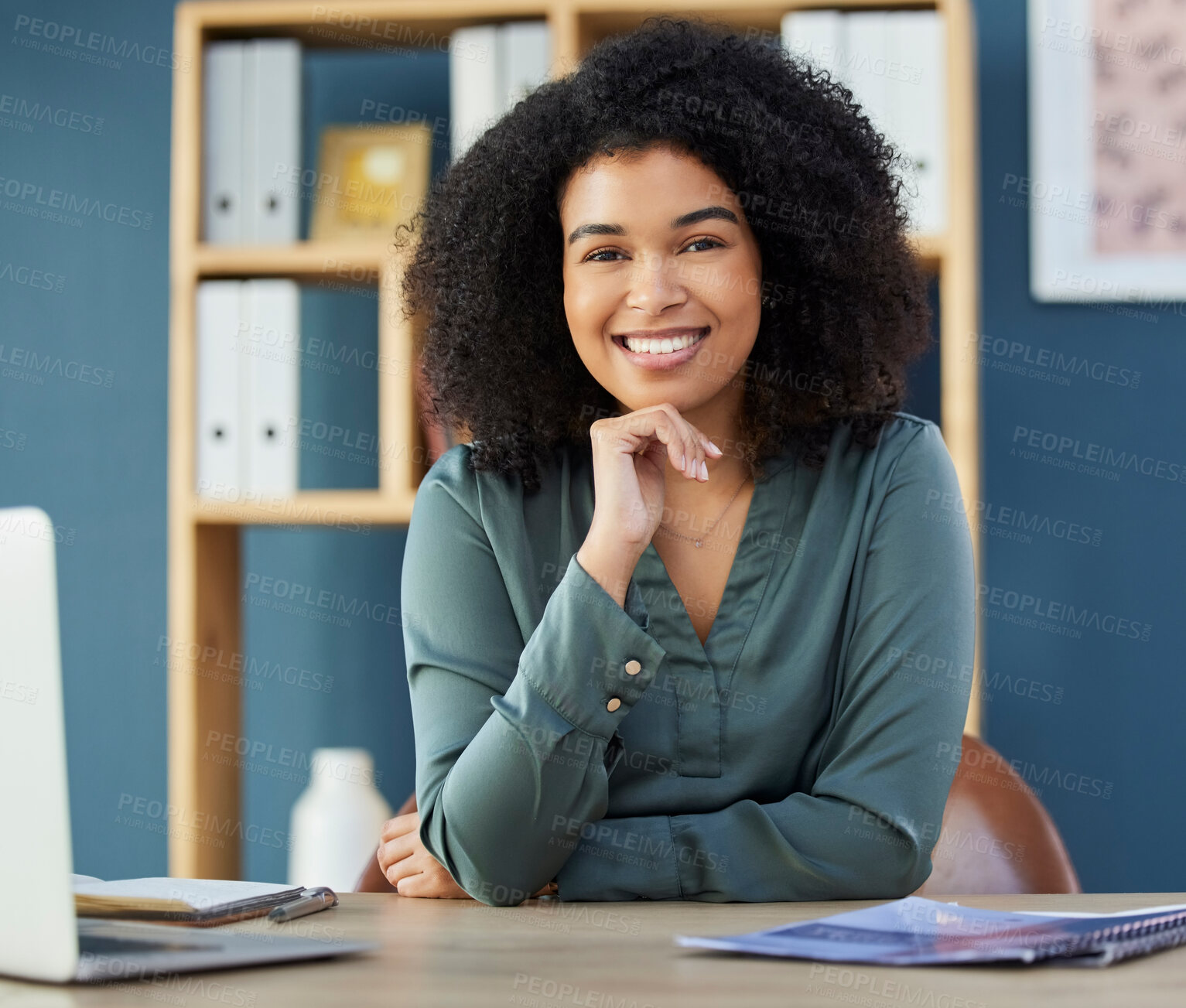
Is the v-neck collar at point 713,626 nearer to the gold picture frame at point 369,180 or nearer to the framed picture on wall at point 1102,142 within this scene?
the gold picture frame at point 369,180

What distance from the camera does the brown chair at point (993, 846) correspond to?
1429 mm

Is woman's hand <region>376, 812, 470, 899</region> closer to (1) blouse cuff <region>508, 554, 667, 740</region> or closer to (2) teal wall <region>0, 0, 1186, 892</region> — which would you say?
(1) blouse cuff <region>508, 554, 667, 740</region>

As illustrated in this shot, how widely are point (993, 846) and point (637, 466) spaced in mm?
605

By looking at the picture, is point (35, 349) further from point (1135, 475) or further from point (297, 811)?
point (1135, 475)

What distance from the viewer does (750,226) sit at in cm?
148

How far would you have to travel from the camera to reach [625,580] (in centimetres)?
126

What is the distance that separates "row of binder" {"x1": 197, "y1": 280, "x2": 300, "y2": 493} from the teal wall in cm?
29

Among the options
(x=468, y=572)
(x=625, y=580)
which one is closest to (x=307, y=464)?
(x=468, y=572)

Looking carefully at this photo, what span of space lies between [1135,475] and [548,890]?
68.0 inches

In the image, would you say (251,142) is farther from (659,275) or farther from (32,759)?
(32,759)

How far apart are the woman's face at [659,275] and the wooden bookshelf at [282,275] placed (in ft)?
2.91

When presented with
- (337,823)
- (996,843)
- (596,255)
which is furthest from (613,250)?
(337,823)

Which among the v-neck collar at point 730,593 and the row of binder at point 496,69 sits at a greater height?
the row of binder at point 496,69

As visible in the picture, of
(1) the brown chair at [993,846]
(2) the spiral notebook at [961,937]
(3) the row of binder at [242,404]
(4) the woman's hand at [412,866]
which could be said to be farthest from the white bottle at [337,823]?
(2) the spiral notebook at [961,937]
